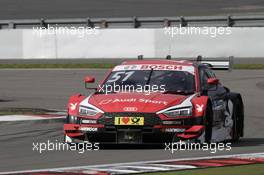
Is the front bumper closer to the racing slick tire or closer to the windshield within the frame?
the windshield

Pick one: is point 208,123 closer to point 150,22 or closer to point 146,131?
point 146,131

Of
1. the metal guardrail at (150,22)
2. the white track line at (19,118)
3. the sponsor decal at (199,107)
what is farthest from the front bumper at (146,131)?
the metal guardrail at (150,22)

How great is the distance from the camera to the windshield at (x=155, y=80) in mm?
14055

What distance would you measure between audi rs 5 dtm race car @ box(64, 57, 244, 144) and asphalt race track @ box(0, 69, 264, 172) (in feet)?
0.91

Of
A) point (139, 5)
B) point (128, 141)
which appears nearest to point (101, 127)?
point (128, 141)

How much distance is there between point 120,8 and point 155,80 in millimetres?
40350

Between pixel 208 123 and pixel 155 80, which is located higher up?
pixel 155 80

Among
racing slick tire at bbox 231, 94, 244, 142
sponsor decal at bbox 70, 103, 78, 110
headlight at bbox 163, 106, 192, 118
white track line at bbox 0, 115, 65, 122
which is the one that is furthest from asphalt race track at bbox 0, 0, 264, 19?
headlight at bbox 163, 106, 192, 118

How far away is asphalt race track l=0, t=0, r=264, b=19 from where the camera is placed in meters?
52.1

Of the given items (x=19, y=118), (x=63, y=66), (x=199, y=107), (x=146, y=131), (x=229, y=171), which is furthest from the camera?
(x=63, y=66)

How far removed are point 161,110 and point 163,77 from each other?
126 cm

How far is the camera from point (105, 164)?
11.4 meters

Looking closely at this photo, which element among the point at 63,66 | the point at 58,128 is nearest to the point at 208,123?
the point at 58,128

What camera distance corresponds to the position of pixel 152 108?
13055 millimetres
